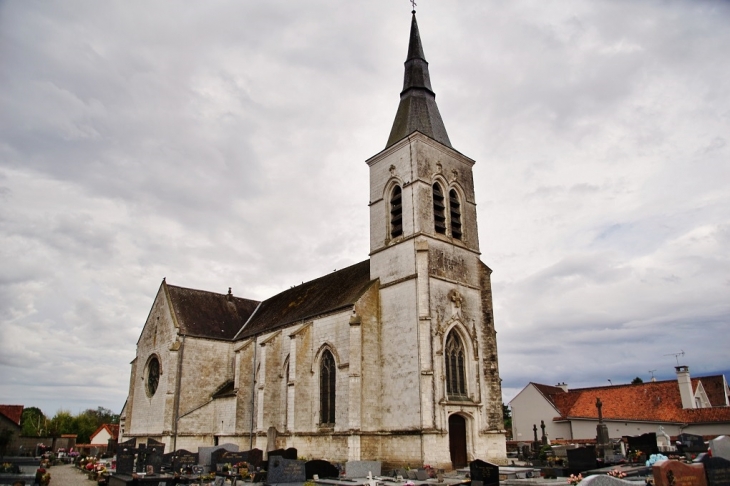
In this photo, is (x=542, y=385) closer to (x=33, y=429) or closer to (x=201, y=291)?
(x=201, y=291)

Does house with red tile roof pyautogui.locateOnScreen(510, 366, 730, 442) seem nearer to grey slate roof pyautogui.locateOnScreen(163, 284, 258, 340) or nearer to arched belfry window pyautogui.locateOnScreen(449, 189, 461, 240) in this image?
arched belfry window pyautogui.locateOnScreen(449, 189, 461, 240)

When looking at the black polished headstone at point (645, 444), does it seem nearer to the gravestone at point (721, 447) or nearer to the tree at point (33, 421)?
the gravestone at point (721, 447)

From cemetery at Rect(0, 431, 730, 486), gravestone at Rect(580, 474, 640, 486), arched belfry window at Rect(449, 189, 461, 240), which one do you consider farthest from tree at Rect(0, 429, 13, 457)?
gravestone at Rect(580, 474, 640, 486)

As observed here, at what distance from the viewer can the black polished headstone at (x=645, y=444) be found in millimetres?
21766

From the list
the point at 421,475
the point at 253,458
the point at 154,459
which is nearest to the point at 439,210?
the point at 421,475

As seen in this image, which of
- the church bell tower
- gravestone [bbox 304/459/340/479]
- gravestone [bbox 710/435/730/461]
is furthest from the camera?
the church bell tower

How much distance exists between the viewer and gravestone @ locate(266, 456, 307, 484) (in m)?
17.0

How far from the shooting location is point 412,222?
990 inches

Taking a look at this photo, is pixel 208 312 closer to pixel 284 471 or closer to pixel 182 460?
pixel 182 460

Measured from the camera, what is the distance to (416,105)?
28562mm

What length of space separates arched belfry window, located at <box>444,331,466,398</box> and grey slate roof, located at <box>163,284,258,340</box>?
17.2 meters

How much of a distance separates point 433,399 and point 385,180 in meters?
11.3

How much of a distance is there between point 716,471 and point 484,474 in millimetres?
5436

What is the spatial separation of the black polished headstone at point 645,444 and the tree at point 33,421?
72055 mm
